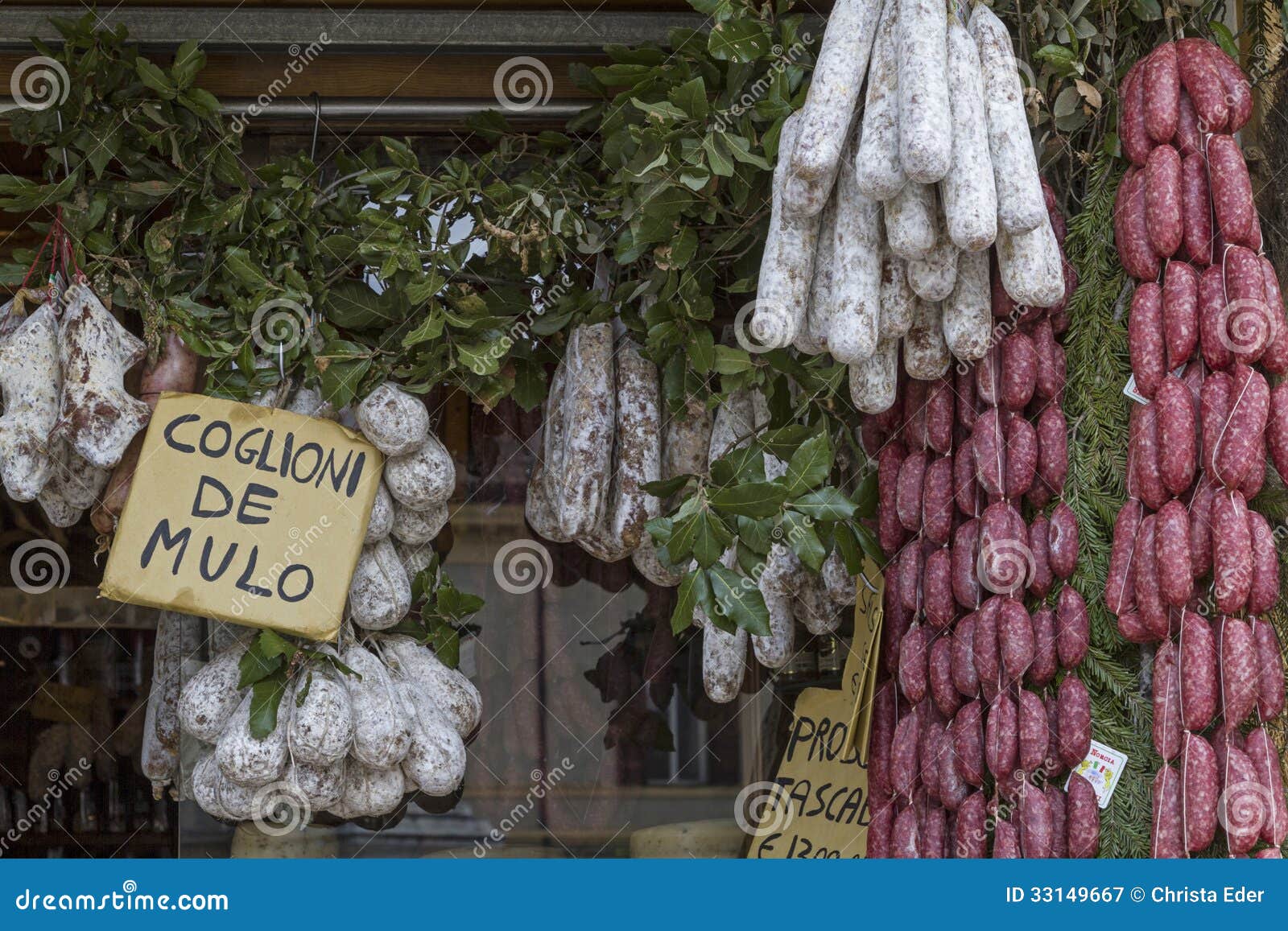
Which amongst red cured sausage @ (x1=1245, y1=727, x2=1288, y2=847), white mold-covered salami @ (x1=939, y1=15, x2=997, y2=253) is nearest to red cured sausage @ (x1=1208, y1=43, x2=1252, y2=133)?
white mold-covered salami @ (x1=939, y1=15, x2=997, y2=253)

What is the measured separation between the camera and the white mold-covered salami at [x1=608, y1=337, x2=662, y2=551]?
2.63m

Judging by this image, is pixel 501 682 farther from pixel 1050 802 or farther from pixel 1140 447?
pixel 1140 447

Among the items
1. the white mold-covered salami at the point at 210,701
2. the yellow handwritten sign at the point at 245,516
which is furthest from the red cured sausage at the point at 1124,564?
the white mold-covered salami at the point at 210,701

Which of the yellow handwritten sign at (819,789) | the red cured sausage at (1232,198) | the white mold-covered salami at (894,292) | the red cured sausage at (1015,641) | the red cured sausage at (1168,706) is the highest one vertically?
the red cured sausage at (1232,198)

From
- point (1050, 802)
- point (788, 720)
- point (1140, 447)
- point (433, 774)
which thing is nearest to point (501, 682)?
point (433, 774)

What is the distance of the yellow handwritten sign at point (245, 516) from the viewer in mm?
2506

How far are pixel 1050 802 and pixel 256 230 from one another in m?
1.91

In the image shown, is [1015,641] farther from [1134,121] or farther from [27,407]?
[27,407]

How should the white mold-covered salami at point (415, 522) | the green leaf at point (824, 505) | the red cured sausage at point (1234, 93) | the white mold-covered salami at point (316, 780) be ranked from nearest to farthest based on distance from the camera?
1. the red cured sausage at point (1234, 93)
2. the green leaf at point (824, 505)
3. the white mold-covered salami at point (316, 780)
4. the white mold-covered salami at point (415, 522)

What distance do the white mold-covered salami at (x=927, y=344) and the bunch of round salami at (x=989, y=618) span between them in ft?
0.30

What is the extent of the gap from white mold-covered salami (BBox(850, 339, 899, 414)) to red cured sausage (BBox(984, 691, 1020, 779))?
577 mm

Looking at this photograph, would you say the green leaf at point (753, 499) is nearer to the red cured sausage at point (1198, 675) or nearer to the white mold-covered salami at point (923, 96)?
the white mold-covered salami at point (923, 96)

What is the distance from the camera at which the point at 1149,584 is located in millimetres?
2059

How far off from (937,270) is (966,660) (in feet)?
2.35
